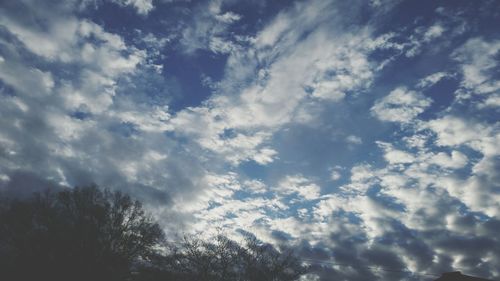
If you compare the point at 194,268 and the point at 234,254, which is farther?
the point at 234,254

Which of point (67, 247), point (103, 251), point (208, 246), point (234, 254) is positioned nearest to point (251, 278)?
point (234, 254)

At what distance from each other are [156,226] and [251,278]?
54.5 ft

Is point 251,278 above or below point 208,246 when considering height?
below

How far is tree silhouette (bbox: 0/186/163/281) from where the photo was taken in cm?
3095

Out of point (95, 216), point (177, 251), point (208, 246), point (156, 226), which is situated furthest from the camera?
point (208, 246)

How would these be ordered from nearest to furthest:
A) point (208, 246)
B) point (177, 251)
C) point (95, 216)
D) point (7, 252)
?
point (7, 252) → point (95, 216) → point (177, 251) → point (208, 246)

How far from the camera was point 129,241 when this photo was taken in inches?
1375

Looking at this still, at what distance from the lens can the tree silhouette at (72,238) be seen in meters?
31.0

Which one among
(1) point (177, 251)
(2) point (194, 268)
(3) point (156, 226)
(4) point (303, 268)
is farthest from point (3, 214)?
(4) point (303, 268)

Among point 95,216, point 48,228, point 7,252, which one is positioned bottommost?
point 7,252

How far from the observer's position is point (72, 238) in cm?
3222

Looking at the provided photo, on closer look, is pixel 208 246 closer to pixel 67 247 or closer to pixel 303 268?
pixel 303 268

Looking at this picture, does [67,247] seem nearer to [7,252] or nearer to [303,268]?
[7,252]

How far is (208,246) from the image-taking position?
43469mm
